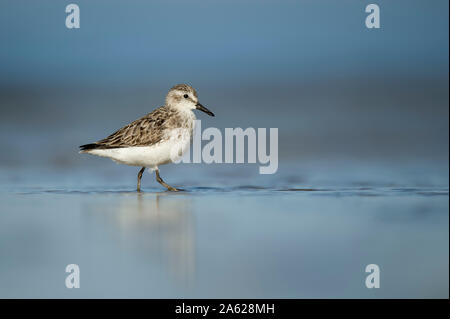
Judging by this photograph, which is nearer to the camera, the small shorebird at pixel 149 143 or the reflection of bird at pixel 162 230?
the reflection of bird at pixel 162 230

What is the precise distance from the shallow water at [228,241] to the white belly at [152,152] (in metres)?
0.44

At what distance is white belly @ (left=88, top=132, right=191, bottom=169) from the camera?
7.89 metres

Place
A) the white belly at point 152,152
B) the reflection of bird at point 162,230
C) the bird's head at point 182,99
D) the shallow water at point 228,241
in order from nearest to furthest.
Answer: the shallow water at point 228,241, the reflection of bird at point 162,230, the white belly at point 152,152, the bird's head at point 182,99

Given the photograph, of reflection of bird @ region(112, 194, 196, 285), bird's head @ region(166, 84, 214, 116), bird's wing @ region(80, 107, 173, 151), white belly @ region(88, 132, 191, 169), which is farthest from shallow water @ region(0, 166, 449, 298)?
bird's head @ region(166, 84, 214, 116)

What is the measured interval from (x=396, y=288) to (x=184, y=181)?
475cm

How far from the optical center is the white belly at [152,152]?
7.89 metres

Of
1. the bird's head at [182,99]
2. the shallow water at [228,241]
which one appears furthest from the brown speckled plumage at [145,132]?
the shallow water at [228,241]

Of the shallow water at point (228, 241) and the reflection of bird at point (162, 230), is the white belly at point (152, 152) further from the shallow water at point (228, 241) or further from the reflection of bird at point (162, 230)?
the reflection of bird at point (162, 230)

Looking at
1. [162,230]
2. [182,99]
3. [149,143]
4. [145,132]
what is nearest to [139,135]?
[145,132]

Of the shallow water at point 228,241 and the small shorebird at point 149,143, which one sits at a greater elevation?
the small shorebird at point 149,143

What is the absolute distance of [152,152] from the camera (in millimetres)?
7883

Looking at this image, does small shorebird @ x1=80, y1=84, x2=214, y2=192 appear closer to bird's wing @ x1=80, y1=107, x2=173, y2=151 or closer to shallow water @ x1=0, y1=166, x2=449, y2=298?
bird's wing @ x1=80, y1=107, x2=173, y2=151

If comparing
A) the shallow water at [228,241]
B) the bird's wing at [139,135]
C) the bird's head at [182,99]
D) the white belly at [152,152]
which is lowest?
the shallow water at [228,241]

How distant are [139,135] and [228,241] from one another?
117 inches
